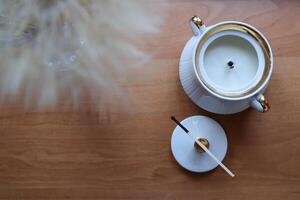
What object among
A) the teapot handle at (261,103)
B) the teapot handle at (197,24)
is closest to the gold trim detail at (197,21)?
the teapot handle at (197,24)

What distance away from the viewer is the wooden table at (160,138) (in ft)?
1.94

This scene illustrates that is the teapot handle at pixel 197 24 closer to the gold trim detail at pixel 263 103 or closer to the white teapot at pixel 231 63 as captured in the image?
the white teapot at pixel 231 63

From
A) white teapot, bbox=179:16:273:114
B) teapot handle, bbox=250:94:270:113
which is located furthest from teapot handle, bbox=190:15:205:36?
teapot handle, bbox=250:94:270:113

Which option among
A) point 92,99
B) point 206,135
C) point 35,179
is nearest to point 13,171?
point 35,179

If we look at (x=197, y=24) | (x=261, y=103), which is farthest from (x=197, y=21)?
(x=261, y=103)

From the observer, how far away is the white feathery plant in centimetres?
51

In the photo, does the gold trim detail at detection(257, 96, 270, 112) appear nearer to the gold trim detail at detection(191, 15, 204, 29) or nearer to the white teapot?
the white teapot

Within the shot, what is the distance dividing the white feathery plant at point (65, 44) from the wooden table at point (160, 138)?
24 millimetres

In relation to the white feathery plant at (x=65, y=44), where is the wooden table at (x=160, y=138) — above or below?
below

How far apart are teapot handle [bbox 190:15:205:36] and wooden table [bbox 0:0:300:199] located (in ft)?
0.15

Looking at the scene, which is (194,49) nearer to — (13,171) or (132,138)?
(132,138)

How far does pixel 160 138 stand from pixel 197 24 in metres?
0.16

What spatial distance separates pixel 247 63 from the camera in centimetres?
55

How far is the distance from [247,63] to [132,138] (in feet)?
0.59
